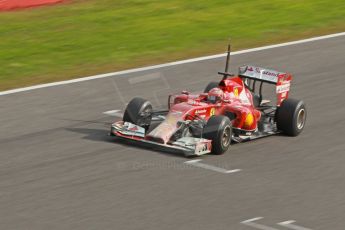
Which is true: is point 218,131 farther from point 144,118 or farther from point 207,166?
point 144,118

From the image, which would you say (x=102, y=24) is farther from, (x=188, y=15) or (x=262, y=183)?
(x=262, y=183)

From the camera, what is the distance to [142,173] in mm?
13688

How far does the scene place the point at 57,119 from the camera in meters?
16.7

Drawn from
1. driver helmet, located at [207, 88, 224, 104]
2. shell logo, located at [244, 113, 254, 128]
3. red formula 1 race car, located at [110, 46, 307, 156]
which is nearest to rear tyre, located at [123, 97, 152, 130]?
red formula 1 race car, located at [110, 46, 307, 156]

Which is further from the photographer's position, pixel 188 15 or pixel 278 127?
pixel 188 15

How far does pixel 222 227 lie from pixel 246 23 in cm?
1274

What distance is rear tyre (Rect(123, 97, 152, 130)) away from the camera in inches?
592

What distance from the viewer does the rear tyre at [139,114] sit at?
15.0 metres

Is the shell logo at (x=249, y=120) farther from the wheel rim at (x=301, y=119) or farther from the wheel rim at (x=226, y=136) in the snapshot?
the wheel rim at (x=301, y=119)

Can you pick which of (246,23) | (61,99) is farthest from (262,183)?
(246,23)

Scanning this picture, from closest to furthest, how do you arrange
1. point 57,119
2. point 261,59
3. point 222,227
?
point 222,227 → point 57,119 → point 261,59

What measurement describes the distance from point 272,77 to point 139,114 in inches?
93.0

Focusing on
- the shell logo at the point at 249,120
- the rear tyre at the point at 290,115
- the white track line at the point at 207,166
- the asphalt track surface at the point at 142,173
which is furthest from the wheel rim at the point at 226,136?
the rear tyre at the point at 290,115

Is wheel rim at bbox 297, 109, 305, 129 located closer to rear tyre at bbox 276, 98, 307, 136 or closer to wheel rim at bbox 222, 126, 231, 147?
rear tyre at bbox 276, 98, 307, 136
